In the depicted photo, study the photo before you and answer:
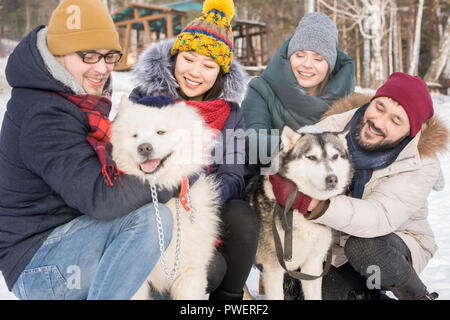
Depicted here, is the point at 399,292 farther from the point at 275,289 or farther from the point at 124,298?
the point at 124,298

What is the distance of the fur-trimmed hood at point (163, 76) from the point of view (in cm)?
212

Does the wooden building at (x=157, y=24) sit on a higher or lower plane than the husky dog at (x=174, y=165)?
higher

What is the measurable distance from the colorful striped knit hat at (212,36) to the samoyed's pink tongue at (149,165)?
0.90 m

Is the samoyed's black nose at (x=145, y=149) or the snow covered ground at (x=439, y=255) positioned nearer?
the samoyed's black nose at (x=145, y=149)

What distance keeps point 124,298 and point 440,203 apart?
14.3 feet

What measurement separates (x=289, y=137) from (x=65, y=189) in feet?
4.04

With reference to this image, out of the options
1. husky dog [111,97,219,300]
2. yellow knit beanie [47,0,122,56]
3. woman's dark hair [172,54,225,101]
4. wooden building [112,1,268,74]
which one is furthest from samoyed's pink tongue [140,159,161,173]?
wooden building [112,1,268,74]

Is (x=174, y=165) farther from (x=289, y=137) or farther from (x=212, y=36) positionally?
(x=212, y=36)

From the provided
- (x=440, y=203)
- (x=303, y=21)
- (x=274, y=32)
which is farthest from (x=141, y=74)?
(x=274, y=32)

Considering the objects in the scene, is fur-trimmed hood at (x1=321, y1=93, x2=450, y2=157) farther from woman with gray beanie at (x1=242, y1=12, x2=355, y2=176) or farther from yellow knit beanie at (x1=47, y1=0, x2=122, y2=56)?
yellow knit beanie at (x1=47, y1=0, x2=122, y2=56)

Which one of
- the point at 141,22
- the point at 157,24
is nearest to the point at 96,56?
the point at 141,22

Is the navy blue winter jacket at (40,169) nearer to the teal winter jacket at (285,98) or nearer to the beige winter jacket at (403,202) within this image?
the beige winter jacket at (403,202)

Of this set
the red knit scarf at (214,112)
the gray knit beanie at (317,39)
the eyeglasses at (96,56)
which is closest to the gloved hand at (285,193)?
the red knit scarf at (214,112)

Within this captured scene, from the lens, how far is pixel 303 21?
286 centimetres
